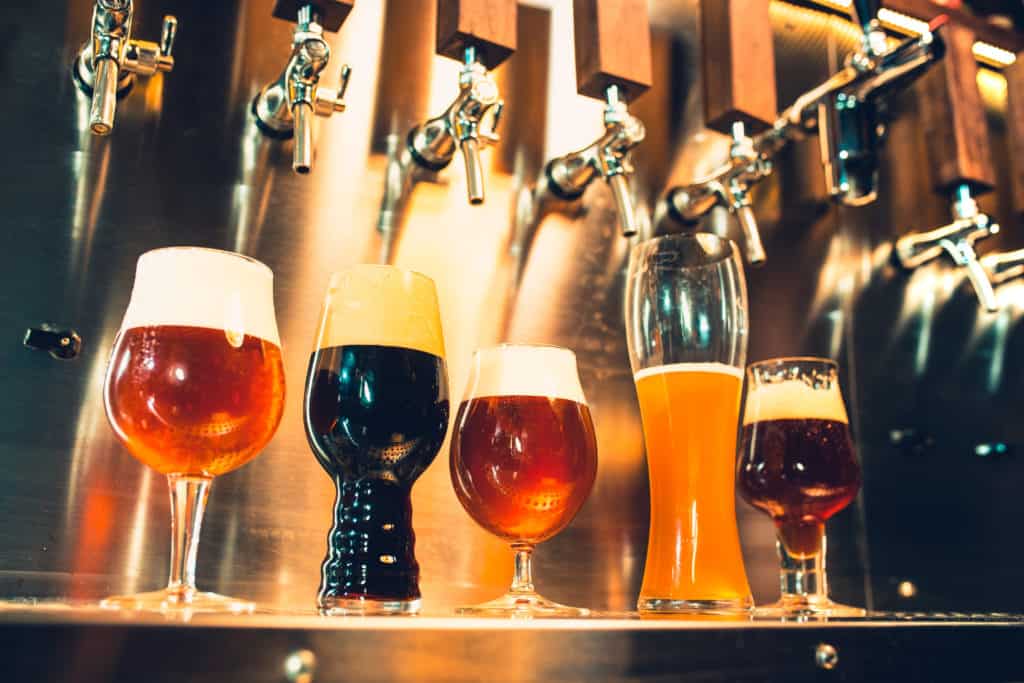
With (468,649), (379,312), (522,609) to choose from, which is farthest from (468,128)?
(468,649)

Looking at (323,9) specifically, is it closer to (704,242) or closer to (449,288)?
(449,288)

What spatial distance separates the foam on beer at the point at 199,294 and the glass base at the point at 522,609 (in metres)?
0.29

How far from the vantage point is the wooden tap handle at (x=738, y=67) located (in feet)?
4.72

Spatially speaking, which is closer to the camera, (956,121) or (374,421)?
(374,421)

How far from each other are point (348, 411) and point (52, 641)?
1.34 feet

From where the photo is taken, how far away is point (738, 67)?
4.73ft

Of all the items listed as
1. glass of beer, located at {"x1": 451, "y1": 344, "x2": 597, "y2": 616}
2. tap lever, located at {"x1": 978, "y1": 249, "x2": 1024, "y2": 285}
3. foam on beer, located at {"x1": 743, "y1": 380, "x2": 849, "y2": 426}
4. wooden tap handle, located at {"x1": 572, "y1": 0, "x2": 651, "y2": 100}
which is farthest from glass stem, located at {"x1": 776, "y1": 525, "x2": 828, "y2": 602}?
tap lever, located at {"x1": 978, "y1": 249, "x2": 1024, "y2": 285}

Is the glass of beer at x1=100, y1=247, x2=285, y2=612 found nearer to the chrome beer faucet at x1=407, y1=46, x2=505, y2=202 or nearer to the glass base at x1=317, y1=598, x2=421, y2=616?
the glass base at x1=317, y1=598, x2=421, y2=616

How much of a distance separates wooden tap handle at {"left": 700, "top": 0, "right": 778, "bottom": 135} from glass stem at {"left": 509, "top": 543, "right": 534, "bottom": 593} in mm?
774

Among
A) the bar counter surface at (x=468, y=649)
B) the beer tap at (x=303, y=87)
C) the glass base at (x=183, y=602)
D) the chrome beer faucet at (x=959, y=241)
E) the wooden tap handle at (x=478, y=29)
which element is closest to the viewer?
the bar counter surface at (x=468, y=649)

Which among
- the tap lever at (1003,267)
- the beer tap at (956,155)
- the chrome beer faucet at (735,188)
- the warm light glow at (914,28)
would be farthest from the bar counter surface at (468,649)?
the warm light glow at (914,28)

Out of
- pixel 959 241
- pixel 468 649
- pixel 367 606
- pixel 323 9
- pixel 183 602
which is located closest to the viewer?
pixel 468 649

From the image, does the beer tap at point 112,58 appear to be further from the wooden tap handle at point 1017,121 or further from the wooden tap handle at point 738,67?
the wooden tap handle at point 1017,121

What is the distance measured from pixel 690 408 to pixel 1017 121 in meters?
1.08
